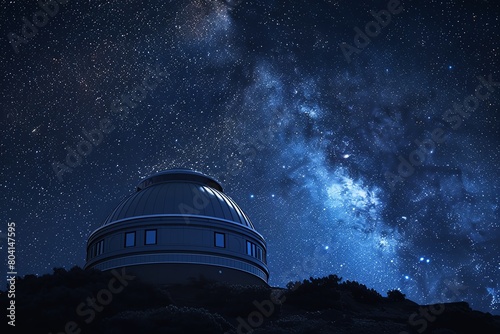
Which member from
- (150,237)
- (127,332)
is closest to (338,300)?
(150,237)

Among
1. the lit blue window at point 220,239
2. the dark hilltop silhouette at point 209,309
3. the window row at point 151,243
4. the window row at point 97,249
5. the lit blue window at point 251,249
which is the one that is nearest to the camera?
the dark hilltop silhouette at point 209,309

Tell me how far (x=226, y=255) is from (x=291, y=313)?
27.0 ft

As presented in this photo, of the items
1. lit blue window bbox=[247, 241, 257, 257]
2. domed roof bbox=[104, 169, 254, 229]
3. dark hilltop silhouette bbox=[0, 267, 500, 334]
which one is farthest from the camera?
lit blue window bbox=[247, 241, 257, 257]

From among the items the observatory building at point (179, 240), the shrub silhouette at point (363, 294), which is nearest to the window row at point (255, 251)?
the observatory building at point (179, 240)

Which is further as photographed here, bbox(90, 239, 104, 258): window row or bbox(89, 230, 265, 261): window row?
bbox(90, 239, 104, 258): window row

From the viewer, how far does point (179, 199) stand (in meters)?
38.2

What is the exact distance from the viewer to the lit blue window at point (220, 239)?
3668cm

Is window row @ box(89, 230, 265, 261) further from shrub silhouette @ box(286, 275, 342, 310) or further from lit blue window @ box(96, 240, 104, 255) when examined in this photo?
shrub silhouette @ box(286, 275, 342, 310)

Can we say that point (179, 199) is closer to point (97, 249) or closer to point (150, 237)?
point (150, 237)

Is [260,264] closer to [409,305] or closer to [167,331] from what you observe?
[409,305]

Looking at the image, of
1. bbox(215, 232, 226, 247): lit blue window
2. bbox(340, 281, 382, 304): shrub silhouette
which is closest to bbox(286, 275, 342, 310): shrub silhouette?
bbox(340, 281, 382, 304): shrub silhouette

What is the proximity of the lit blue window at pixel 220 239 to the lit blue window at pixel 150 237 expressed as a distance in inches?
170

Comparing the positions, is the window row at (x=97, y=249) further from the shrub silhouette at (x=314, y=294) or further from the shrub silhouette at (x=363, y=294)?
the shrub silhouette at (x=363, y=294)

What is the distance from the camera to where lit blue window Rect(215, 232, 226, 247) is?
36678 millimetres
